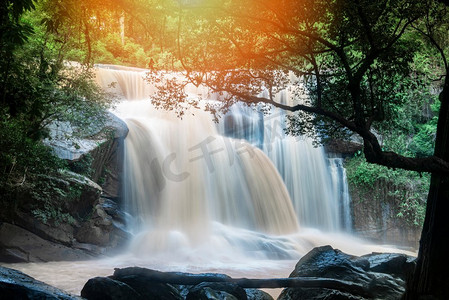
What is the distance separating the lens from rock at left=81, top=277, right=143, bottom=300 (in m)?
5.62

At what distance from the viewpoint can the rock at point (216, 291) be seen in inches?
227

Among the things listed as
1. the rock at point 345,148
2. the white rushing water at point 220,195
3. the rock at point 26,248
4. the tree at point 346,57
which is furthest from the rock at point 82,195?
the rock at point 345,148

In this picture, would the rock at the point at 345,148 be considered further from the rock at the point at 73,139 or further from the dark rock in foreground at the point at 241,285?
the dark rock in foreground at the point at 241,285

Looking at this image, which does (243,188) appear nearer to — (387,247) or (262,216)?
(262,216)

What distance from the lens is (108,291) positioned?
565 centimetres

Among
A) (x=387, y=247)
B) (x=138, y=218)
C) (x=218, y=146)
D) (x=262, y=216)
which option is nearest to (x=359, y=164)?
(x=387, y=247)

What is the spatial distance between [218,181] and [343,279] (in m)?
10.1

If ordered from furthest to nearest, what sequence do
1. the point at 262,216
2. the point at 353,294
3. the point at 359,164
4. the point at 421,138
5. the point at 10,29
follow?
the point at 421,138
the point at 359,164
the point at 262,216
the point at 353,294
the point at 10,29

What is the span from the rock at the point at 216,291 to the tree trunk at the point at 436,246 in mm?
2612

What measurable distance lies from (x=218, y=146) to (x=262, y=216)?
13.9ft

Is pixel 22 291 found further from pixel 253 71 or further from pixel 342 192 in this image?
pixel 342 192

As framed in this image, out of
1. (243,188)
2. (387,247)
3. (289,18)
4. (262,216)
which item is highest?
(289,18)

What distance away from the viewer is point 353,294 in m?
6.50

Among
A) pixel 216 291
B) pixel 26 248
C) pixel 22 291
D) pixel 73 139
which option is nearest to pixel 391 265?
pixel 216 291
